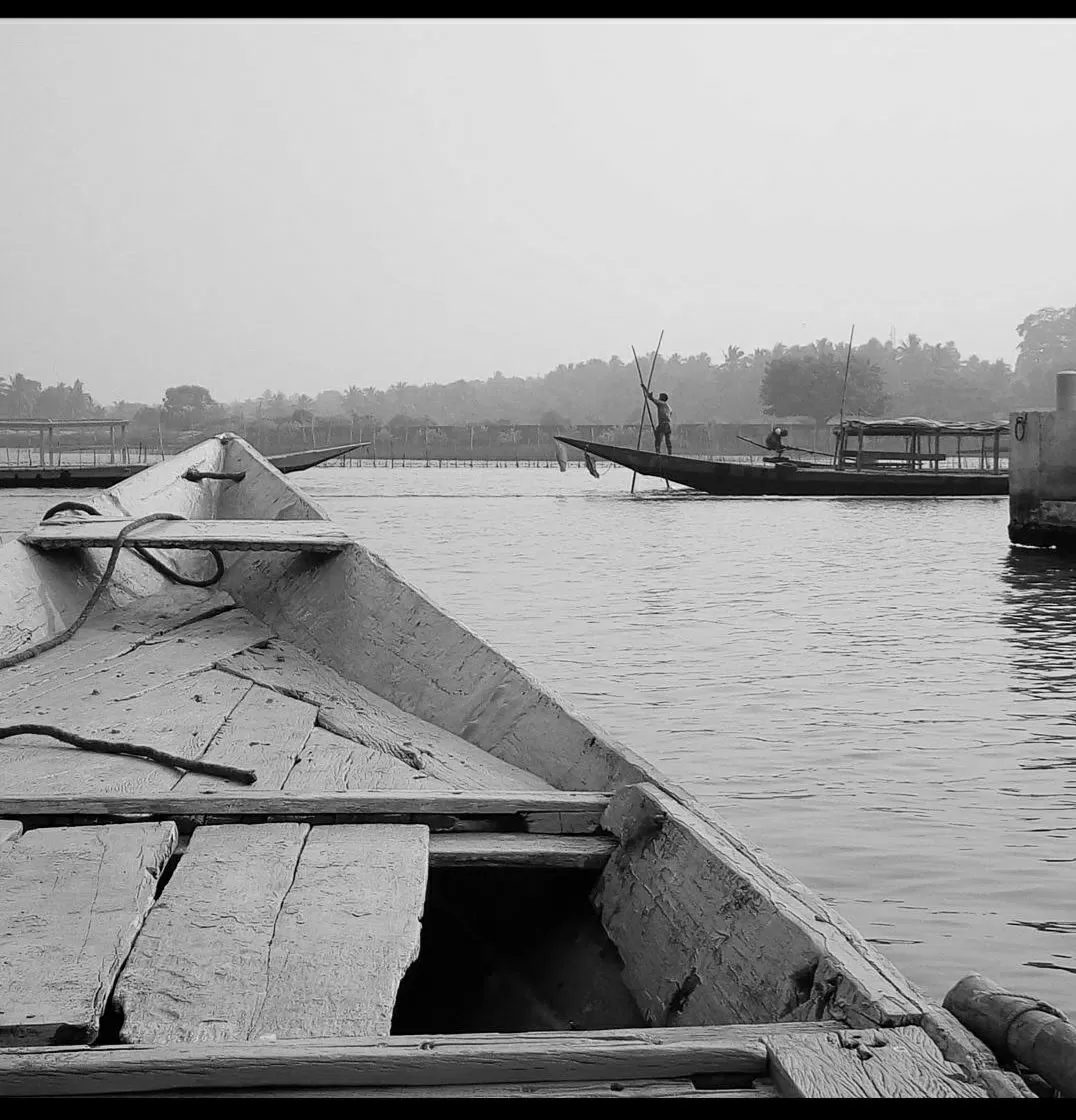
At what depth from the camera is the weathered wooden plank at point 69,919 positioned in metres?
1.55

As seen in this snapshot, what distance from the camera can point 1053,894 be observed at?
12.5 ft

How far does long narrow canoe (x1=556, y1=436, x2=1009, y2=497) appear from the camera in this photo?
85.8 feet

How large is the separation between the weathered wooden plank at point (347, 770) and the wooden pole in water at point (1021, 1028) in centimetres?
133

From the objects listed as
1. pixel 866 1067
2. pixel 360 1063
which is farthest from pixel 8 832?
pixel 866 1067

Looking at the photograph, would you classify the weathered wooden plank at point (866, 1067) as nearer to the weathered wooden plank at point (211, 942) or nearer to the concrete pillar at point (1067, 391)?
the weathered wooden plank at point (211, 942)

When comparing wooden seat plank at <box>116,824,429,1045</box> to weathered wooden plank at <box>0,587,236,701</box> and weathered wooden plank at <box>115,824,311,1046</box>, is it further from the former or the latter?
weathered wooden plank at <box>0,587,236,701</box>

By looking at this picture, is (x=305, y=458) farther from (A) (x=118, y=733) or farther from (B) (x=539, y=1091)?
(B) (x=539, y=1091)

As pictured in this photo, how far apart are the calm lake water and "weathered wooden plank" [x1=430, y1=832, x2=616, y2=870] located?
1367 mm

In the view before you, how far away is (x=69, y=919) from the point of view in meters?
1.86

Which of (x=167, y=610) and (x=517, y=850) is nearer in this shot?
(x=517, y=850)

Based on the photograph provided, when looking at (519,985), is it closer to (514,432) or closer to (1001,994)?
(1001,994)

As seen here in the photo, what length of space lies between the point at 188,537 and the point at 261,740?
1.36m

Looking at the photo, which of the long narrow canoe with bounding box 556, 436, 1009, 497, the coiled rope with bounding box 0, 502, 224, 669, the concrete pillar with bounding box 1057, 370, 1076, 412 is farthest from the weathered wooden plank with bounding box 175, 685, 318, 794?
the long narrow canoe with bounding box 556, 436, 1009, 497
